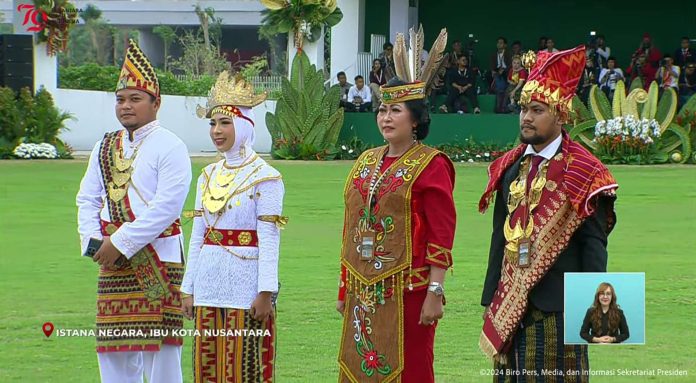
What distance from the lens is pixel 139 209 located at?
572 cm

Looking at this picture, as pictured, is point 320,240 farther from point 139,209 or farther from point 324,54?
point 324,54

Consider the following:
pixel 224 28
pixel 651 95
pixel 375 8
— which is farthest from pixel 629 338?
pixel 224 28

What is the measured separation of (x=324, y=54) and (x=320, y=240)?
1526 cm

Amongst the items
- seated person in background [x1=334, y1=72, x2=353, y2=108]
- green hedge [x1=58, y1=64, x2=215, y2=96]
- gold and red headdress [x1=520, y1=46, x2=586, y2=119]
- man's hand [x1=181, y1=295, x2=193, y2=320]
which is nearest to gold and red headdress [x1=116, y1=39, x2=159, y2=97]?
man's hand [x1=181, y1=295, x2=193, y2=320]

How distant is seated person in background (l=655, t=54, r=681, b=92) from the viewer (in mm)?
23984

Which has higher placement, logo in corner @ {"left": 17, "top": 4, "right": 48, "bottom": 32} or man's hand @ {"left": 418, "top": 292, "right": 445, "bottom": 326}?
logo in corner @ {"left": 17, "top": 4, "right": 48, "bottom": 32}

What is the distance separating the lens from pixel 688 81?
80.2 feet

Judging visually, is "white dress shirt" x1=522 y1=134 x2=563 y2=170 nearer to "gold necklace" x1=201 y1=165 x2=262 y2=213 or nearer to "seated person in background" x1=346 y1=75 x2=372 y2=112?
"gold necklace" x1=201 y1=165 x2=262 y2=213

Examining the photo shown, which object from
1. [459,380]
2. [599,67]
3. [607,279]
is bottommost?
[459,380]

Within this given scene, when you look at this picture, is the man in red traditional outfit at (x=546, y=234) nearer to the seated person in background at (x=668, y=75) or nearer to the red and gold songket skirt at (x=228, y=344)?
the red and gold songket skirt at (x=228, y=344)

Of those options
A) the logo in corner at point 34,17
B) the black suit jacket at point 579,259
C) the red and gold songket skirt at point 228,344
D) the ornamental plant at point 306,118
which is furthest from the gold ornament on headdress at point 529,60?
the logo in corner at point 34,17

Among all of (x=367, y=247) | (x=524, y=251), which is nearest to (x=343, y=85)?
(x=367, y=247)

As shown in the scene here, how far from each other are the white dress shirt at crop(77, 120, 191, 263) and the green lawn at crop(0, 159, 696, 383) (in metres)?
1.63

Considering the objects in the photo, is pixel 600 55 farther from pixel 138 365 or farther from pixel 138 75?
pixel 138 365
